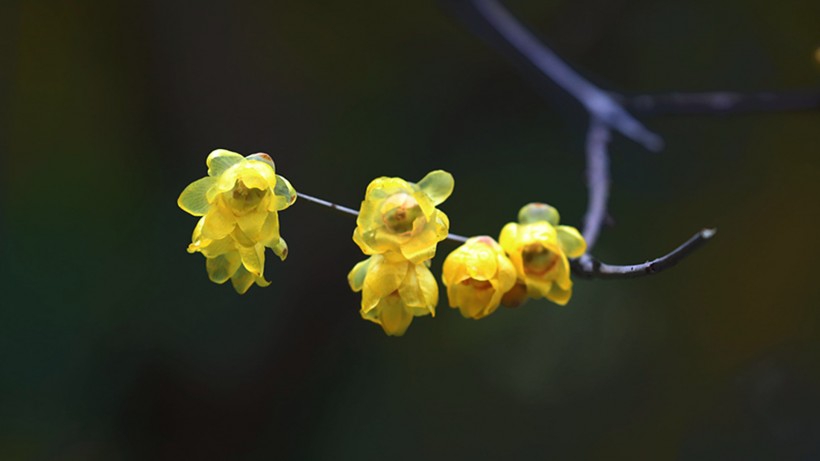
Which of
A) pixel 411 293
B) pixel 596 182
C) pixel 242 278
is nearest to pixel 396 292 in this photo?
pixel 411 293

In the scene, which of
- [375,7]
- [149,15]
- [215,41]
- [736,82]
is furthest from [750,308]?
[149,15]

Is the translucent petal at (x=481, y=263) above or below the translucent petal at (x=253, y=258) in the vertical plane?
above

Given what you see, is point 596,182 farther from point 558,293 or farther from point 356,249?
point 356,249

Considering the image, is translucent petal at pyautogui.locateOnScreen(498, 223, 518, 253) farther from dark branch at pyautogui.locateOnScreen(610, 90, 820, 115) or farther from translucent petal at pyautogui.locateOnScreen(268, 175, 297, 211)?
dark branch at pyautogui.locateOnScreen(610, 90, 820, 115)

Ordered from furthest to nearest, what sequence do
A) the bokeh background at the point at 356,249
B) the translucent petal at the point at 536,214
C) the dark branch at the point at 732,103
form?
1. the bokeh background at the point at 356,249
2. the dark branch at the point at 732,103
3. the translucent petal at the point at 536,214

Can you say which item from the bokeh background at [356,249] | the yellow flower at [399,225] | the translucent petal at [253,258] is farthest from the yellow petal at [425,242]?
the bokeh background at [356,249]

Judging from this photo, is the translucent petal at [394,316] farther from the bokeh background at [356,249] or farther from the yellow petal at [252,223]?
the bokeh background at [356,249]
